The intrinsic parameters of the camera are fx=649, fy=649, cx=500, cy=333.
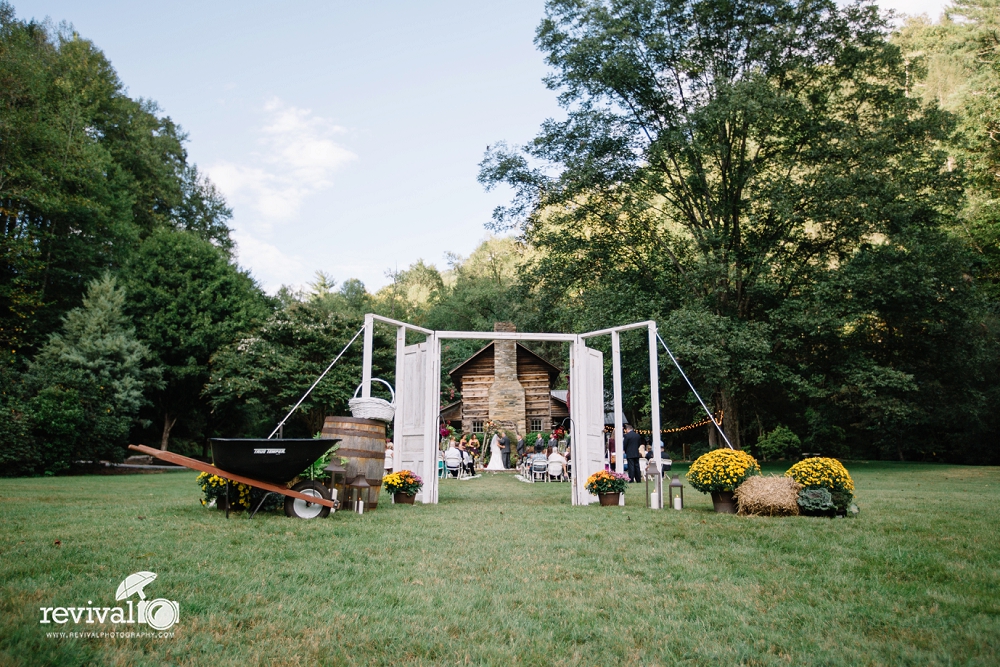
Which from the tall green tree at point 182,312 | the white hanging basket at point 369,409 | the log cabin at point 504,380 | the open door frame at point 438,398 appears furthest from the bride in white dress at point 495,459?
the white hanging basket at point 369,409

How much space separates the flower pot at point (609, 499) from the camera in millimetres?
11133

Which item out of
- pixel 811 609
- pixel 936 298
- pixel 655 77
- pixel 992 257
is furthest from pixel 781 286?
pixel 811 609

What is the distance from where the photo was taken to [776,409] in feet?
110

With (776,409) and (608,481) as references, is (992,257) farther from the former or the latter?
(608,481)

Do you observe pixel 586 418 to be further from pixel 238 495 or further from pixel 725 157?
pixel 725 157

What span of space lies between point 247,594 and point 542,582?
197cm

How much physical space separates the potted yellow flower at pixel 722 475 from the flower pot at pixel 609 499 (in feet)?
6.34

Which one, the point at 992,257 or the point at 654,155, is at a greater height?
the point at 654,155

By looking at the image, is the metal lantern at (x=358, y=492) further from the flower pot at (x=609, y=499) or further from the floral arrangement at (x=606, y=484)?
the flower pot at (x=609, y=499)

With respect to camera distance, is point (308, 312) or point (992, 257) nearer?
point (992, 257)

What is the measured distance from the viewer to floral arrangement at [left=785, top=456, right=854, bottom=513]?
8.52 metres

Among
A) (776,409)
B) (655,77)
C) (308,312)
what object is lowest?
(776,409)

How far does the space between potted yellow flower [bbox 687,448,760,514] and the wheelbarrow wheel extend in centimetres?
515

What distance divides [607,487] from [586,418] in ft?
4.37
